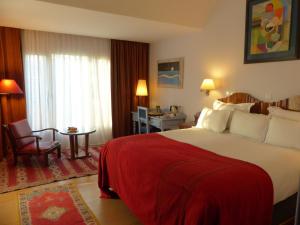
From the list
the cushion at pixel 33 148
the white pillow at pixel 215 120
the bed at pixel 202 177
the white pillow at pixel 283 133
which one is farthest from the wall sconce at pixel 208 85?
the cushion at pixel 33 148

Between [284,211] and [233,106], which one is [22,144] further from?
[284,211]

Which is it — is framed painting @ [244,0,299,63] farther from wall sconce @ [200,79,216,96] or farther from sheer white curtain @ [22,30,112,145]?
sheer white curtain @ [22,30,112,145]

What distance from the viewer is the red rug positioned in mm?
3231

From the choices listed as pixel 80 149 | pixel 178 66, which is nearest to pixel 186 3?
pixel 178 66

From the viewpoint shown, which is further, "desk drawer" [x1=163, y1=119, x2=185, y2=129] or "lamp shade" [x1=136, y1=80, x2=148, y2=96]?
"lamp shade" [x1=136, y1=80, x2=148, y2=96]

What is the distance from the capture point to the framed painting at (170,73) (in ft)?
15.7

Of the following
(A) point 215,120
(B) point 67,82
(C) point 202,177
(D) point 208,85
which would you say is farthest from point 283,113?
(B) point 67,82

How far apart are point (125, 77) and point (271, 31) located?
3.28 metres

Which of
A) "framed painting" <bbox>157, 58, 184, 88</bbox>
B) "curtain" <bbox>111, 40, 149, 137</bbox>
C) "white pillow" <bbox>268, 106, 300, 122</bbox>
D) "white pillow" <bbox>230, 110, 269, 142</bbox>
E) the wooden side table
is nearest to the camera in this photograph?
"white pillow" <bbox>268, 106, 300, 122</bbox>

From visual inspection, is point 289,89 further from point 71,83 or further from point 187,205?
point 71,83

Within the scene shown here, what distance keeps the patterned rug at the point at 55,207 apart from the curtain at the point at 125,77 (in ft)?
8.39

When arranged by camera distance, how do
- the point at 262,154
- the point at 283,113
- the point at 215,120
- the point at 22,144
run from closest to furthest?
1. the point at 262,154
2. the point at 283,113
3. the point at 215,120
4. the point at 22,144

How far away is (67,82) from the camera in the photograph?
→ 4.88 metres

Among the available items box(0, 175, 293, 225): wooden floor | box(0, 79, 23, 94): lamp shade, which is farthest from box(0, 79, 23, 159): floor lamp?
box(0, 175, 293, 225): wooden floor
